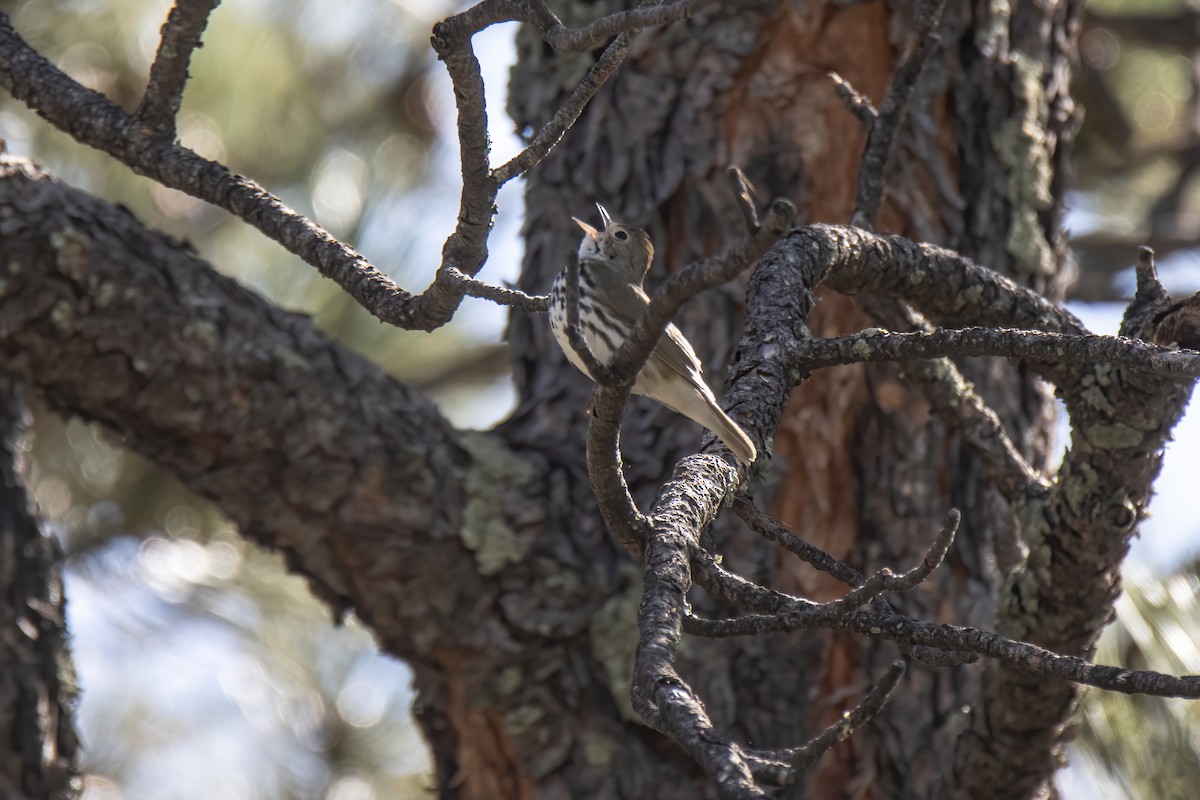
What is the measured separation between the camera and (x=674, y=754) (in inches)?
103

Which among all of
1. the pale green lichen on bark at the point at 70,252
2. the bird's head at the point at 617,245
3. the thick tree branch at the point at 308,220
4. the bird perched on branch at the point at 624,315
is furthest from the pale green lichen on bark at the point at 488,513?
the thick tree branch at the point at 308,220

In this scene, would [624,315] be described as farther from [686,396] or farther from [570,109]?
[570,109]

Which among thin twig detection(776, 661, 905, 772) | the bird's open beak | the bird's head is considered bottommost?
thin twig detection(776, 661, 905, 772)

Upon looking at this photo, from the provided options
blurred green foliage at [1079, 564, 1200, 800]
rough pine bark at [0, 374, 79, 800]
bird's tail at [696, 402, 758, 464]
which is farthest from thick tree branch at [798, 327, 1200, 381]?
rough pine bark at [0, 374, 79, 800]

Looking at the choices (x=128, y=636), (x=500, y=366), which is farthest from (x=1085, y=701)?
(x=128, y=636)

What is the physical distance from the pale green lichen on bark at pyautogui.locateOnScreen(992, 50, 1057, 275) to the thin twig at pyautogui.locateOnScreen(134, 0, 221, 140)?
1759 millimetres

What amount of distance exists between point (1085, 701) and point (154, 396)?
78.1 inches

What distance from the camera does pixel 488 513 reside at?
259 cm

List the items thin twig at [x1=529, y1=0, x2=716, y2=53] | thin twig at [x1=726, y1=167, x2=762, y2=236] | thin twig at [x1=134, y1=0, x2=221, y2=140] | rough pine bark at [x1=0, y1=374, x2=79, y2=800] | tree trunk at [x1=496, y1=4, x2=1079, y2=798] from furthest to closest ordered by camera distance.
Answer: tree trunk at [x1=496, y1=4, x2=1079, y2=798], rough pine bark at [x1=0, y1=374, x2=79, y2=800], thin twig at [x1=134, y1=0, x2=221, y2=140], thin twig at [x1=529, y1=0, x2=716, y2=53], thin twig at [x1=726, y1=167, x2=762, y2=236]

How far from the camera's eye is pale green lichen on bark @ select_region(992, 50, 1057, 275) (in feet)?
9.33

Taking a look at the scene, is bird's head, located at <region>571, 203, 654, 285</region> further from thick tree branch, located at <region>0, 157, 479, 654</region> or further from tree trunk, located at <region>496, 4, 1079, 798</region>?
thick tree branch, located at <region>0, 157, 479, 654</region>

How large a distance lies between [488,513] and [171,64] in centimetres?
112

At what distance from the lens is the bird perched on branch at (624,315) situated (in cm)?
229

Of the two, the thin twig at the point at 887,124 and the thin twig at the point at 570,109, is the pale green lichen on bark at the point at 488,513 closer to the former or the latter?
the thin twig at the point at 887,124
